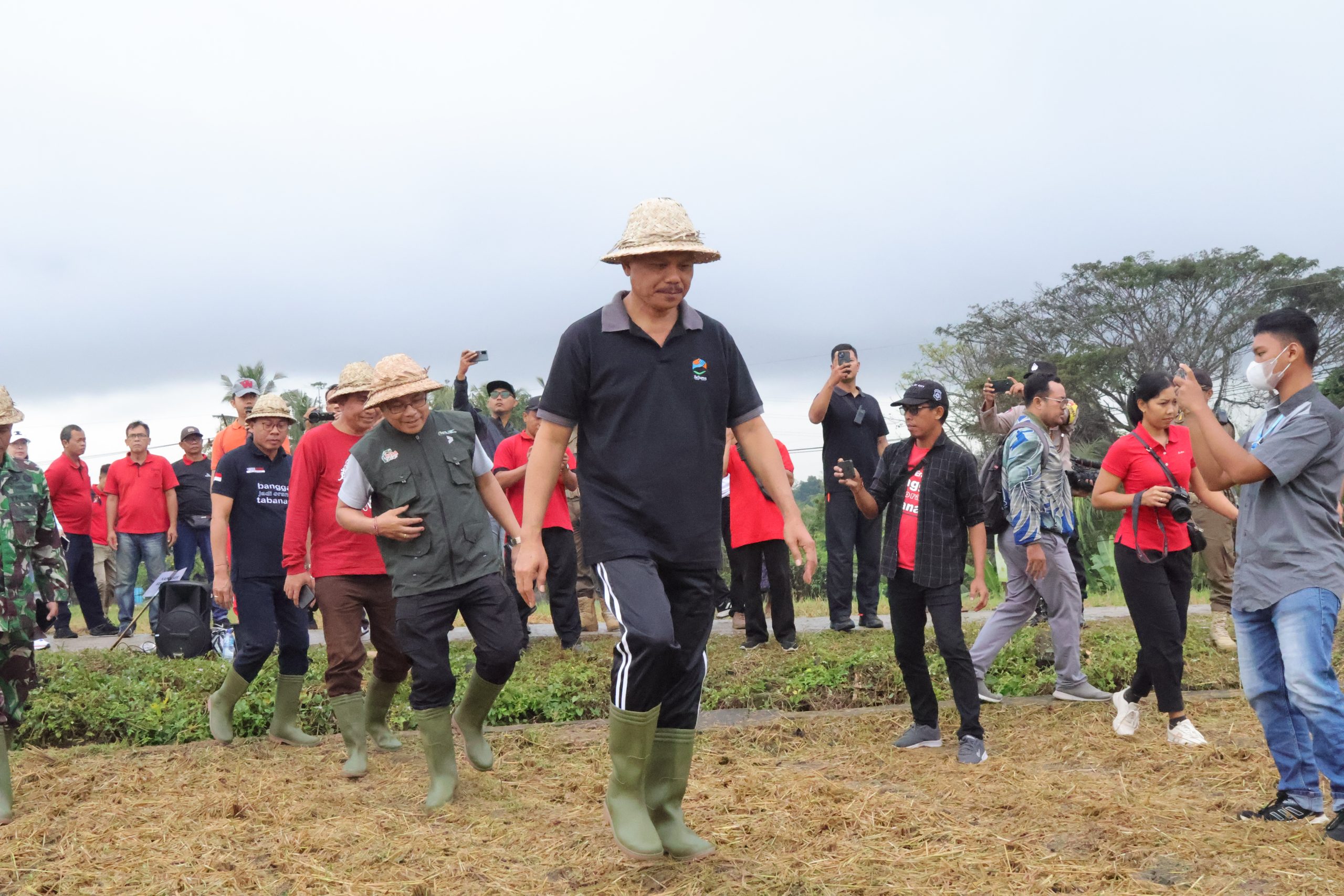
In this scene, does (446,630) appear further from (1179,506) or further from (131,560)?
(131,560)

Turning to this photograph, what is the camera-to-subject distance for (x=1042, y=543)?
25.7 feet

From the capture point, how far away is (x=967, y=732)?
6551mm

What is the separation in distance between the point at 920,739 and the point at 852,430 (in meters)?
4.35

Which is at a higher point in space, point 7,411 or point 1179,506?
point 7,411

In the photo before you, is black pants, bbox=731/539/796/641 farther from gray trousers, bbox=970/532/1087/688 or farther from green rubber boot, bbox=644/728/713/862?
green rubber boot, bbox=644/728/713/862

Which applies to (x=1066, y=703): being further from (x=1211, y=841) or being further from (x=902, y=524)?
(x=1211, y=841)

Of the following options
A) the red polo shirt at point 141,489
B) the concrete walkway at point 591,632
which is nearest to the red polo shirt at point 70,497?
the red polo shirt at point 141,489

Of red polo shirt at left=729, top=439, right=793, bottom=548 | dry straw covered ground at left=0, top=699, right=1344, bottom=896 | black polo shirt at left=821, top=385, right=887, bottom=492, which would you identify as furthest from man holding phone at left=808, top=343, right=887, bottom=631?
dry straw covered ground at left=0, top=699, right=1344, bottom=896

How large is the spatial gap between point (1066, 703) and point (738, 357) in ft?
14.4

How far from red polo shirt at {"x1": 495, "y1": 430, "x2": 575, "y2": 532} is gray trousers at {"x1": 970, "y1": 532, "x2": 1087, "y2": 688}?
12.4 ft

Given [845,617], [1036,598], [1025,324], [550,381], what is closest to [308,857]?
[550,381]

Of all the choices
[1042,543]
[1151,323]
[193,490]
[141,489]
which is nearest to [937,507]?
[1042,543]

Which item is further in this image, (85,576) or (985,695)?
(85,576)

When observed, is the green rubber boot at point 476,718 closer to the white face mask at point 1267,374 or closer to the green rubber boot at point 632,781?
the green rubber boot at point 632,781
